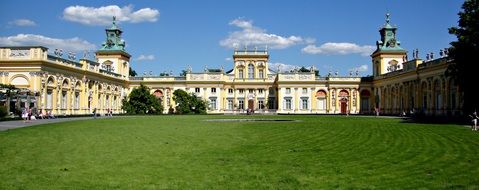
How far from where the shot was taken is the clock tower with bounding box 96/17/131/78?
87.2 m

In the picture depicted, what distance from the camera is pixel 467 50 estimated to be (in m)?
34.4

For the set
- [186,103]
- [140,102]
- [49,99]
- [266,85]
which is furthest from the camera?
[266,85]

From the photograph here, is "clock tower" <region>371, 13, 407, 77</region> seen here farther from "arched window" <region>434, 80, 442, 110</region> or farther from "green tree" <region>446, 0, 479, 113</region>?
"green tree" <region>446, 0, 479, 113</region>

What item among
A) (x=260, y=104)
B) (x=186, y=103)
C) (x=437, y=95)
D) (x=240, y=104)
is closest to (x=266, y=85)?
(x=260, y=104)

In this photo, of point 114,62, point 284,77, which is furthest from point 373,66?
point 114,62

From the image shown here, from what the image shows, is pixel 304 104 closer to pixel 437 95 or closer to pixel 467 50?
pixel 437 95

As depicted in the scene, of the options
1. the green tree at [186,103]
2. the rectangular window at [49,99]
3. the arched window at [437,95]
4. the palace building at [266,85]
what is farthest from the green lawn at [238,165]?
the green tree at [186,103]

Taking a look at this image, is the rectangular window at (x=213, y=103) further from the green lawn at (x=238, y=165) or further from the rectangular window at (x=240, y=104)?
the green lawn at (x=238, y=165)

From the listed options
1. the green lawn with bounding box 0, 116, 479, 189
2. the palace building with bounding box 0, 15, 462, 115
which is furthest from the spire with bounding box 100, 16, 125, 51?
the green lawn with bounding box 0, 116, 479, 189

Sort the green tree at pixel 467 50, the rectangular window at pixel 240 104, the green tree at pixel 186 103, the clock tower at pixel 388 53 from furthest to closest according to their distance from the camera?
the rectangular window at pixel 240 104 < the clock tower at pixel 388 53 < the green tree at pixel 186 103 < the green tree at pixel 467 50

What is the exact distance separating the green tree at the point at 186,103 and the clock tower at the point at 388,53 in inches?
1283

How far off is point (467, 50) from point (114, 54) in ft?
216

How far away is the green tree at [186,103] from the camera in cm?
7594

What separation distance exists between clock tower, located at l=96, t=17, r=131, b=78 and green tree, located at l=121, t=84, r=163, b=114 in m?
15.1
